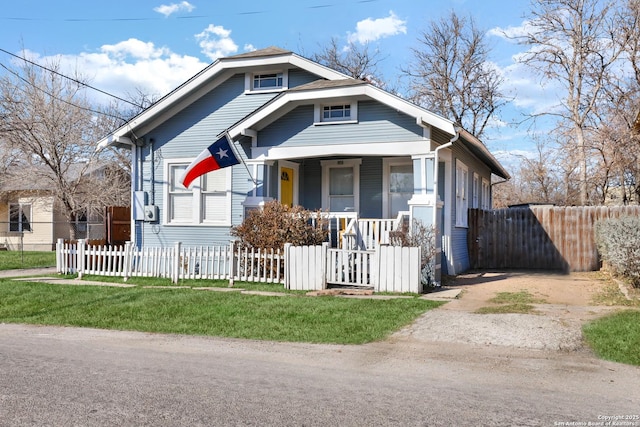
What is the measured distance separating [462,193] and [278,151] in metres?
5.72

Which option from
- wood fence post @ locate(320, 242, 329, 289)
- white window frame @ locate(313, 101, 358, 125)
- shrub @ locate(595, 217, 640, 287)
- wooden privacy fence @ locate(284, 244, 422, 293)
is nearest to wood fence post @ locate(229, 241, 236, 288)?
wooden privacy fence @ locate(284, 244, 422, 293)

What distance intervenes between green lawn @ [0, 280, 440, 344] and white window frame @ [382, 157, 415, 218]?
5.39 m

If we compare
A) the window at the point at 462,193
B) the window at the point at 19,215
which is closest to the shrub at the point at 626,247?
the window at the point at 462,193

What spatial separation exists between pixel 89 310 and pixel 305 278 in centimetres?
426

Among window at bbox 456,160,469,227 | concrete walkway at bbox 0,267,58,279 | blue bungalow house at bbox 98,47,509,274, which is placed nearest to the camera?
blue bungalow house at bbox 98,47,509,274

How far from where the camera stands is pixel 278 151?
15.0 m

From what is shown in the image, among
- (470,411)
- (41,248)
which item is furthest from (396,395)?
(41,248)

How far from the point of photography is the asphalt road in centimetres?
476

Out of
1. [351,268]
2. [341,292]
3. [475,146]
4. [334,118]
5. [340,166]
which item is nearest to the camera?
[341,292]

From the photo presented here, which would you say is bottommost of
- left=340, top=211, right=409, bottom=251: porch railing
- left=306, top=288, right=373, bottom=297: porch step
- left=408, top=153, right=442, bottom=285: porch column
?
left=306, top=288, right=373, bottom=297: porch step

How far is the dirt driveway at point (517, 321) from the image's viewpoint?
7.83 metres

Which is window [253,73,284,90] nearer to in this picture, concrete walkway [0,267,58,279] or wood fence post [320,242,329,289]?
wood fence post [320,242,329,289]

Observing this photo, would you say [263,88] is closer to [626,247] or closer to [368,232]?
[368,232]

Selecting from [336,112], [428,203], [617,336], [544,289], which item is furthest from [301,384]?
[336,112]
